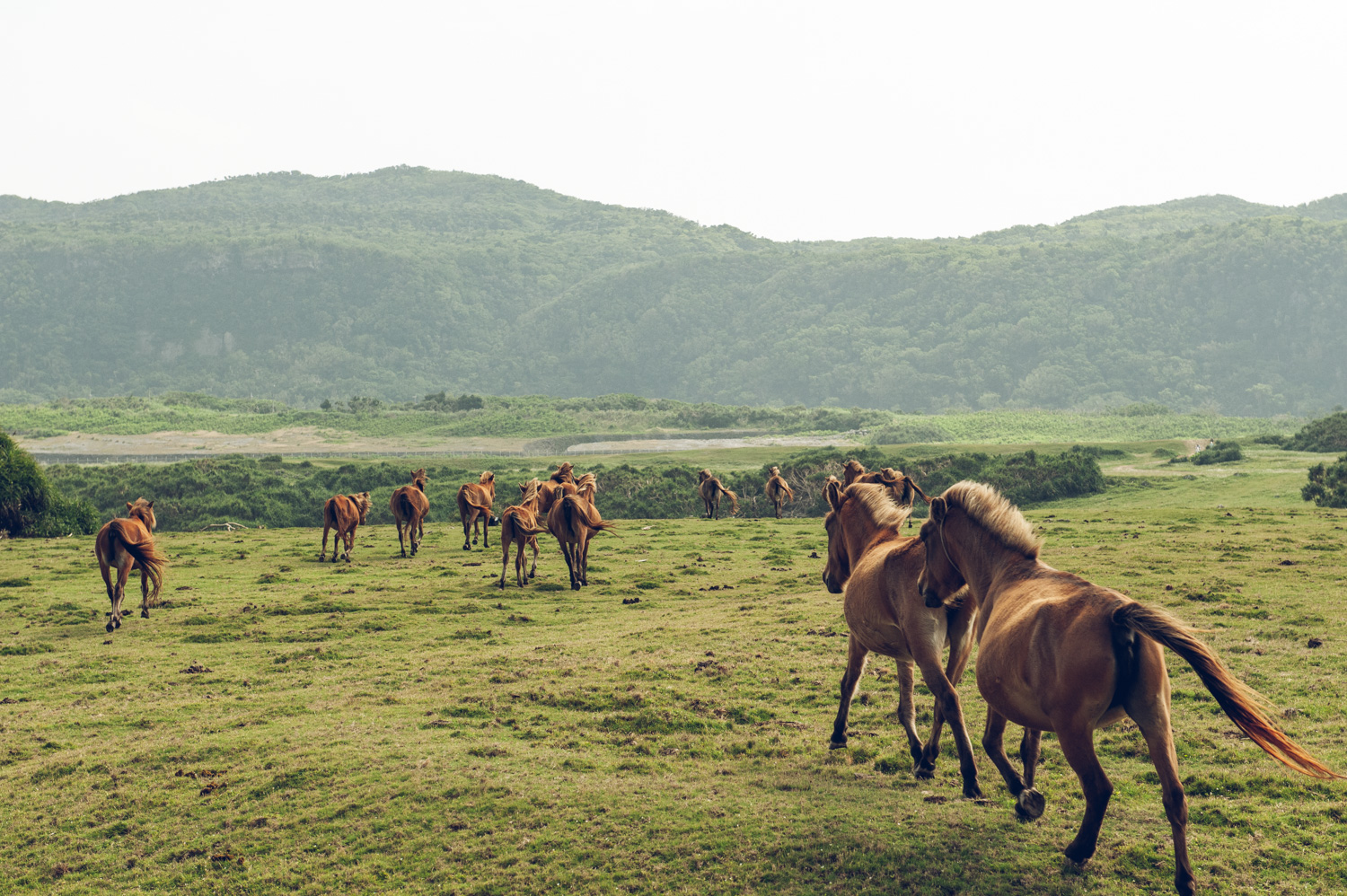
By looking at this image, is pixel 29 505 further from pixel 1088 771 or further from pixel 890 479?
pixel 1088 771

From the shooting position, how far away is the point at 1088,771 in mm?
5938

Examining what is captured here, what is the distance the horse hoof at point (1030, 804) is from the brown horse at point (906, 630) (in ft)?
1.72

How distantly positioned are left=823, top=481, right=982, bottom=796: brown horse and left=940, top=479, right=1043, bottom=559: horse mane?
67 cm

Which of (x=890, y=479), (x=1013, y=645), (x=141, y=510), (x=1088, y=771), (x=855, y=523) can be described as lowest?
(x=1088, y=771)

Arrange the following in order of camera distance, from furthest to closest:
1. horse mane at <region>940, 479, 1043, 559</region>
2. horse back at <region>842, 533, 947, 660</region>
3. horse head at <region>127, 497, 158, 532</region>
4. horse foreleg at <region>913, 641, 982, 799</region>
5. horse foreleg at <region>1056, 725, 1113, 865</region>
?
1. horse head at <region>127, 497, 158, 532</region>
2. horse back at <region>842, 533, 947, 660</region>
3. horse foreleg at <region>913, 641, 982, 799</region>
4. horse mane at <region>940, 479, 1043, 559</region>
5. horse foreleg at <region>1056, 725, 1113, 865</region>

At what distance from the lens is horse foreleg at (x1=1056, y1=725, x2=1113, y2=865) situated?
5.90 metres

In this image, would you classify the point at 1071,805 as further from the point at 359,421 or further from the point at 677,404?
the point at 677,404

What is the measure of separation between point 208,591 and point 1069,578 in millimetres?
17849

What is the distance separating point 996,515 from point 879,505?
225 centimetres

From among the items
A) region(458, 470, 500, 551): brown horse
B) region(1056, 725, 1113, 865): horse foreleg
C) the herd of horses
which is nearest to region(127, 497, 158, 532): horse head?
region(458, 470, 500, 551): brown horse

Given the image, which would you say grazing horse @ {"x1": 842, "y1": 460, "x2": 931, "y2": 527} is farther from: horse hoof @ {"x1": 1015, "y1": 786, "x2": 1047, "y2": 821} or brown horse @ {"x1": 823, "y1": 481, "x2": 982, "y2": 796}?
horse hoof @ {"x1": 1015, "y1": 786, "x2": 1047, "y2": 821}

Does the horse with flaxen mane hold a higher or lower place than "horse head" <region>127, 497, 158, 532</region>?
higher

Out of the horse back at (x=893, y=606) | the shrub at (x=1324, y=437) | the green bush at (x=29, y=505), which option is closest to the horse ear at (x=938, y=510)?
the horse back at (x=893, y=606)

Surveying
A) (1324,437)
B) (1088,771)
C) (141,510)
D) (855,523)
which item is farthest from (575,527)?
(1324,437)
